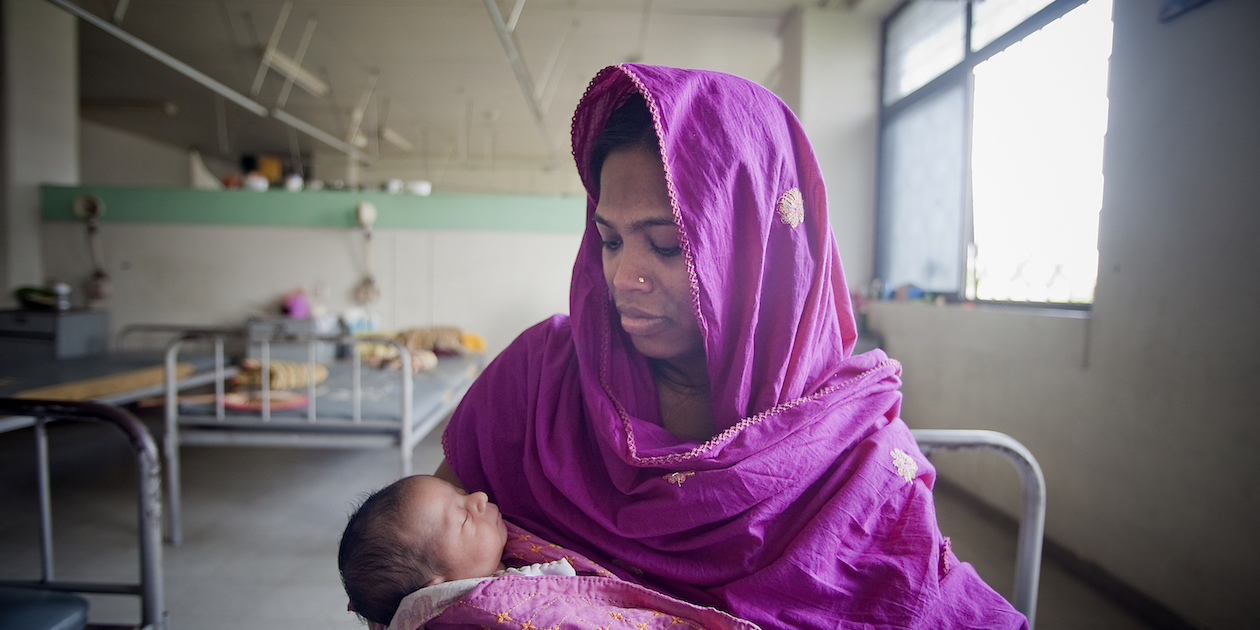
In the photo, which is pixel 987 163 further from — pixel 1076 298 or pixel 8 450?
pixel 8 450

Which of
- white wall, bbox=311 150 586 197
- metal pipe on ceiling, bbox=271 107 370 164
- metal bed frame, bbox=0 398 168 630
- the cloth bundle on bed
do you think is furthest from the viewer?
white wall, bbox=311 150 586 197

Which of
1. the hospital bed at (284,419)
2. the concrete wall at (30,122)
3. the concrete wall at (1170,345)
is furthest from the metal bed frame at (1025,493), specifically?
the concrete wall at (30,122)

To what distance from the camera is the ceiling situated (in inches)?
230

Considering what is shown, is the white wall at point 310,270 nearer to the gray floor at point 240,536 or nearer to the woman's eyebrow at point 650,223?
the gray floor at point 240,536

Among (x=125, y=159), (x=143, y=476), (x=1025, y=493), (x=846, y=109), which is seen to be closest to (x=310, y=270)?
(x=143, y=476)

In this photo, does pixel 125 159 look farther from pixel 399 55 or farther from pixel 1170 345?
pixel 1170 345

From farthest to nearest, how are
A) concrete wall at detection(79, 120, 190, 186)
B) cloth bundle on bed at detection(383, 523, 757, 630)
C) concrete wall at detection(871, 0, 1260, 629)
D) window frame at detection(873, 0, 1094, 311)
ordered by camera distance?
concrete wall at detection(79, 120, 190, 186) → window frame at detection(873, 0, 1094, 311) → concrete wall at detection(871, 0, 1260, 629) → cloth bundle on bed at detection(383, 523, 757, 630)

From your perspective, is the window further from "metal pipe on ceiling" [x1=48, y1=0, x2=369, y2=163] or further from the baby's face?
"metal pipe on ceiling" [x1=48, y1=0, x2=369, y2=163]

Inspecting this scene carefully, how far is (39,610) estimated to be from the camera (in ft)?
4.28

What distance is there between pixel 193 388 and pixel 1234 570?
240 inches

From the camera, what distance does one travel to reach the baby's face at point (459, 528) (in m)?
0.92

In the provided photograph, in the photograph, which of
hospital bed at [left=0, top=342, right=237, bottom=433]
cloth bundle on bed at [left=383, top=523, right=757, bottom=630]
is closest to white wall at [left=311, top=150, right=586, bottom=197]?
hospital bed at [left=0, top=342, right=237, bottom=433]

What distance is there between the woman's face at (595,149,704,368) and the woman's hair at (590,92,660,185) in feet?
0.05

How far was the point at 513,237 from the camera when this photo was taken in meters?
5.41
